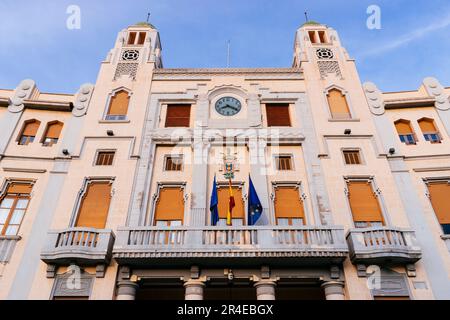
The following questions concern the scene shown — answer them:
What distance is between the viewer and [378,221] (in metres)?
15.6

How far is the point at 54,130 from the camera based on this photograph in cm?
1927

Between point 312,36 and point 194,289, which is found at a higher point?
point 312,36

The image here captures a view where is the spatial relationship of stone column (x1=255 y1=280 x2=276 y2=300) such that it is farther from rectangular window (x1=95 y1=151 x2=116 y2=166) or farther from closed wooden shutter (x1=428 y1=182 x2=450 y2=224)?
rectangular window (x1=95 y1=151 x2=116 y2=166)

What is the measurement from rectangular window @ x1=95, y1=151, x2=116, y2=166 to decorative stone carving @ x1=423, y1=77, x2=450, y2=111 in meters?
19.2

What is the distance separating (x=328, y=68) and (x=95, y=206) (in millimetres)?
16992

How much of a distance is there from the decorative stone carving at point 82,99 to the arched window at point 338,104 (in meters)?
15.1

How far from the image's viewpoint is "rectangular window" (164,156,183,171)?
17953mm

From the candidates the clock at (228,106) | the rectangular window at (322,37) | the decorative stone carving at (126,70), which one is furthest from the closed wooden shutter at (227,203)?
the rectangular window at (322,37)

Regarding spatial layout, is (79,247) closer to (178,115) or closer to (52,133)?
(52,133)

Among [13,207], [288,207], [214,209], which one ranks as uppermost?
[288,207]

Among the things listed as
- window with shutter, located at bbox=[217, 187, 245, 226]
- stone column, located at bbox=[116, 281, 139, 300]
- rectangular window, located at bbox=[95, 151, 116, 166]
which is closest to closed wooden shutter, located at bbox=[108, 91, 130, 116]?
rectangular window, located at bbox=[95, 151, 116, 166]

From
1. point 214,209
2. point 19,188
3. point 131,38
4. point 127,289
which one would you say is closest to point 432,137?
point 214,209

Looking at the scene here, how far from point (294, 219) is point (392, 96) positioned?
434 inches
